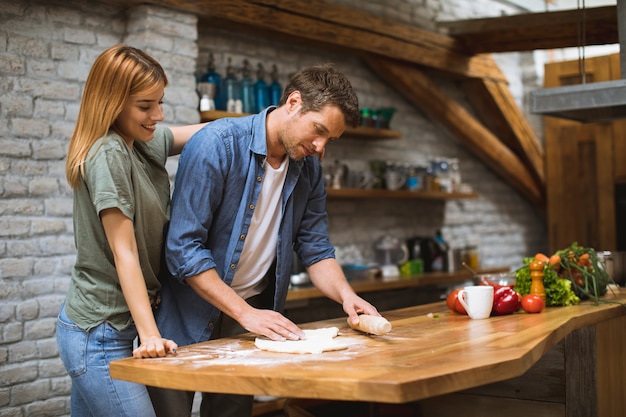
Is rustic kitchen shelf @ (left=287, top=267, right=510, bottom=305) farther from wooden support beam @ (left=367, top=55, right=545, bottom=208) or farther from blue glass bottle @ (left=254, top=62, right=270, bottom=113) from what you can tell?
blue glass bottle @ (left=254, top=62, right=270, bottom=113)

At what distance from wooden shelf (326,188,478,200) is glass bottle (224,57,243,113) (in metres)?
0.99

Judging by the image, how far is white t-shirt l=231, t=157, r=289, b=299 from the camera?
2748 mm

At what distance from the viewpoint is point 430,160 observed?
7277mm

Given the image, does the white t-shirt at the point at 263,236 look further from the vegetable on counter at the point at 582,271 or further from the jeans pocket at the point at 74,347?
the vegetable on counter at the point at 582,271

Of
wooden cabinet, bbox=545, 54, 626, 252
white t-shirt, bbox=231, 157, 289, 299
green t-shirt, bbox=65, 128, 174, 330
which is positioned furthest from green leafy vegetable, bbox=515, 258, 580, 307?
wooden cabinet, bbox=545, 54, 626, 252

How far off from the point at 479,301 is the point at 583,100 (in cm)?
158

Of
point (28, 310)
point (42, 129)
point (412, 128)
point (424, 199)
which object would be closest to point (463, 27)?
point (412, 128)

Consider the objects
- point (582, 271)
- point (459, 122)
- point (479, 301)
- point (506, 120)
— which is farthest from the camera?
point (506, 120)

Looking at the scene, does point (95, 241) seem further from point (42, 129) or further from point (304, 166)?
point (42, 129)

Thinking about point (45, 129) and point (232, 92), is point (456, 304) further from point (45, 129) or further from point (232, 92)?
point (232, 92)

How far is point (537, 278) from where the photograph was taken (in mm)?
3369

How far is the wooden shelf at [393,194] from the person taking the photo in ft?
19.4

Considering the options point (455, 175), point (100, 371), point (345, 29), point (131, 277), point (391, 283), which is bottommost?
point (391, 283)

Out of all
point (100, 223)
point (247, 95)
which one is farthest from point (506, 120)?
point (100, 223)
